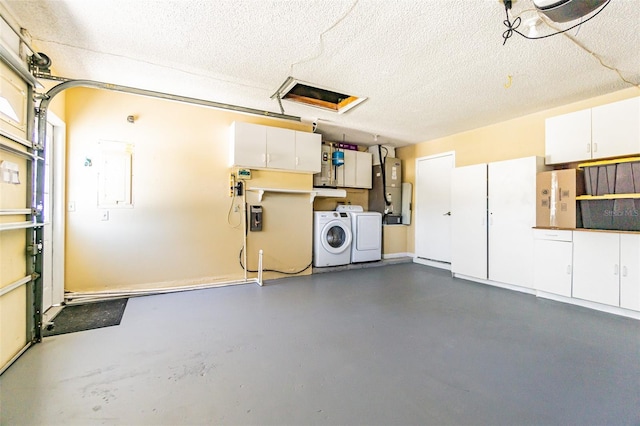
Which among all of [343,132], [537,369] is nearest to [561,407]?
[537,369]

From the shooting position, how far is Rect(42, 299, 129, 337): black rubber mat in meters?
2.39

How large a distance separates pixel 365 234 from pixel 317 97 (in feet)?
8.49

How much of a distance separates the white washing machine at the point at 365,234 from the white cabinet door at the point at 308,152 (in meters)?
1.24

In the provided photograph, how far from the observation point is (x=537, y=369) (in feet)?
5.94

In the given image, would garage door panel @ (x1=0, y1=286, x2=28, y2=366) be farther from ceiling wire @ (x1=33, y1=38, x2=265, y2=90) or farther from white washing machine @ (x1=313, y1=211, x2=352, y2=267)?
white washing machine @ (x1=313, y1=211, x2=352, y2=267)

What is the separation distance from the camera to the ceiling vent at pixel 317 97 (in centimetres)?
322

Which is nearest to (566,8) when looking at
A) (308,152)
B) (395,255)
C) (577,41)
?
(577,41)

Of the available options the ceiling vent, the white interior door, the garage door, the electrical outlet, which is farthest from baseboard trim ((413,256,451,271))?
the garage door

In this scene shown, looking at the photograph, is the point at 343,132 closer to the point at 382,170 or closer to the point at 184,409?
the point at 382,170

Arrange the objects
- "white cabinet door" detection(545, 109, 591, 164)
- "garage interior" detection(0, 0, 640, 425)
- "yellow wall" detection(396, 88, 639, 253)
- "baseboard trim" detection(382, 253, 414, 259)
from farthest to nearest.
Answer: "baseboard trim" detection(382, 253, 414, 259) < "yellow wall" detection(396, 88, 639, 253) < "white cabinet door" detection(545, 109, 591, 164) < "garage interior" detection(0, 0, 640, 425)

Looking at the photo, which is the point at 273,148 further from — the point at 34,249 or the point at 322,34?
the point at 34,249

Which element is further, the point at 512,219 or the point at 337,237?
the point at 337,237

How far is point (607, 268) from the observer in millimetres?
2848

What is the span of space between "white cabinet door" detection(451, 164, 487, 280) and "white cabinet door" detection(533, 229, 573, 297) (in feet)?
2.16
